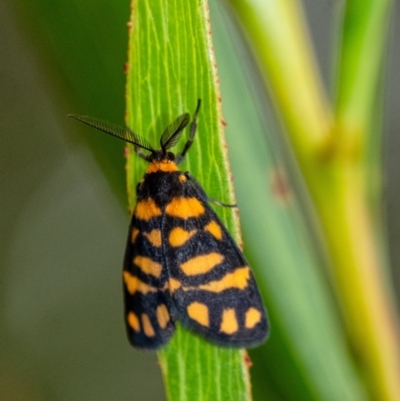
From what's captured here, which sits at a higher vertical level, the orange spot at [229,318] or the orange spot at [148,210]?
the orange spot at [148,210]

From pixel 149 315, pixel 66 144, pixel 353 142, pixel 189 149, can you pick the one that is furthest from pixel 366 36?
pixel 66 144

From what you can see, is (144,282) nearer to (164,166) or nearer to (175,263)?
(175,263)

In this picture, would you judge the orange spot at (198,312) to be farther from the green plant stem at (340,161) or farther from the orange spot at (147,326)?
the green plant stem at (340,161)

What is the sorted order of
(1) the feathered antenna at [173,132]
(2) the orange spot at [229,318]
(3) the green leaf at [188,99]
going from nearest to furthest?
1. (3) the green leaf at [188,99]
2. (1) the feathered antenna at [173,132]
3. (2) the orange spot at [229,318]

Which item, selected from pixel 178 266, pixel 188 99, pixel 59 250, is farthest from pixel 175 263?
pixel 59 250

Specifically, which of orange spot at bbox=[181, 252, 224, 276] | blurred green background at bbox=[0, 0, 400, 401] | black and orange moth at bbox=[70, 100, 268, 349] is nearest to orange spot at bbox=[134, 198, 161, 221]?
black and orange moth at bbox=[70, 100, 268, 349]

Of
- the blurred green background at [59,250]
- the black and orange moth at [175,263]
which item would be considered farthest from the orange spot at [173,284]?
the blurred green background at [59,250]
